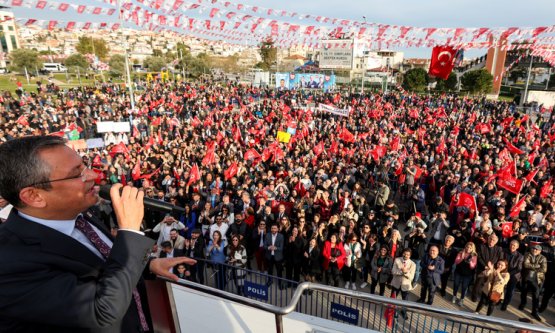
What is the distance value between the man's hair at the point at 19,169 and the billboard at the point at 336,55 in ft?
173

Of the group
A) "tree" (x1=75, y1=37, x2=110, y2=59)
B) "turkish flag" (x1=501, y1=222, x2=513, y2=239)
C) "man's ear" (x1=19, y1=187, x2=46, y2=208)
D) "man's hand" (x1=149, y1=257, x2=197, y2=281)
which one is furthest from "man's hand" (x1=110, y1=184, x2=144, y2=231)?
"tree" (x1=75, y1=37, x2=110, y2=59)

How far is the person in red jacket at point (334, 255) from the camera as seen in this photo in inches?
273

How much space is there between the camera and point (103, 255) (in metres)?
1.62

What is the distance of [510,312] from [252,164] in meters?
8.93

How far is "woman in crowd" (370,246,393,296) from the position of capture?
21.4 feet

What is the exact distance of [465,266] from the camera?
6.55 meters

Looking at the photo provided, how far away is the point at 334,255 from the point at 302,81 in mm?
41945

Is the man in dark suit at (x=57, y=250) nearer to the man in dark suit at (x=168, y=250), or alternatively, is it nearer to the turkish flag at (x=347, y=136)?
the man in dark suit at (x=168, y=250)

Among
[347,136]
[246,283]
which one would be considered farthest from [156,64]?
[246,283]

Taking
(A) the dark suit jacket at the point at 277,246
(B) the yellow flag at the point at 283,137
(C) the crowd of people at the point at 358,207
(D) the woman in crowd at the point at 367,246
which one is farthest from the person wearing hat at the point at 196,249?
(B) the yellow flag at the point at 283,137

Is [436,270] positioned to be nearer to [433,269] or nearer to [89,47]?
[433,269]

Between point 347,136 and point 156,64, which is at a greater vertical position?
point 156,64

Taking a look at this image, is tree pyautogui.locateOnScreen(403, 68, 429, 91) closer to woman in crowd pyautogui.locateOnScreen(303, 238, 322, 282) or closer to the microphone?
woman in crowd pyautogui.locateOnScreen(303, 238, 322, 282)

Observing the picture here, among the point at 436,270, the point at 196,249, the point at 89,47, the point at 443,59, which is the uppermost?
the point at 89,47
